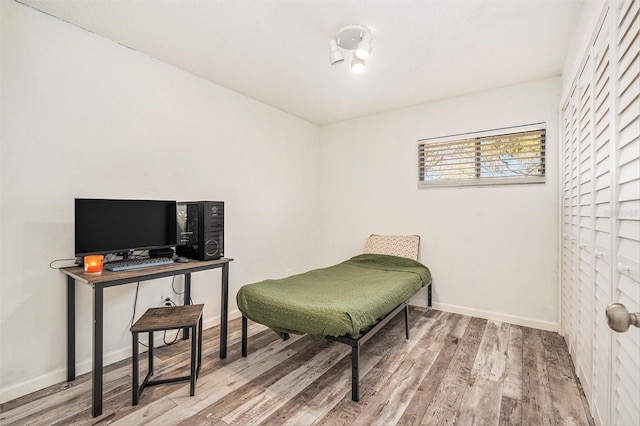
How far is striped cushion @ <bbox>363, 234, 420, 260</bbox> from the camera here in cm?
347

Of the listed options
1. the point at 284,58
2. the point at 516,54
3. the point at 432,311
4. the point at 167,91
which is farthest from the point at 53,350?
the point at 516,54

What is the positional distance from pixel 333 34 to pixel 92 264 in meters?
2.20

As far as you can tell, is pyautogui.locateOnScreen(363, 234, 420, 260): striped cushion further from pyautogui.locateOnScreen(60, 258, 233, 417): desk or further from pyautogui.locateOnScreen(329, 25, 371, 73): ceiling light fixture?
pyautogui.locateOnScreen(329, 25, 371, 73): ceiling light fixture

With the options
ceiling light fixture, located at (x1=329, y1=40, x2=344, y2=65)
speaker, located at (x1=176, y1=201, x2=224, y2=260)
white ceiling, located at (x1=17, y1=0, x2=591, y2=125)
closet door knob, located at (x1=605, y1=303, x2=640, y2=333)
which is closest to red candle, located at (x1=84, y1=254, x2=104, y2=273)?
speaker, located at (x1=176, y1=201, x2=224, y2=260)

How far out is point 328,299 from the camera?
215 centimetres

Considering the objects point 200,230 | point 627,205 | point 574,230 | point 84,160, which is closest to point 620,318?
point 627,205

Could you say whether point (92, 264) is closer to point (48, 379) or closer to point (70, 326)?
point (70, 326)

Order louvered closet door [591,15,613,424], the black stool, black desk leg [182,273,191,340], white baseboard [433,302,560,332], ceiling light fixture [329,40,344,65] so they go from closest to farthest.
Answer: louvered closet door [591,15,613,424], the black stool, ceiling light fixture [329,40,344,65], black desk leg [182,273,191,340], white baseboard [433,302,560,332]

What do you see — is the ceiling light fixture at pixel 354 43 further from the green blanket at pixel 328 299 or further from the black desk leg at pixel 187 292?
the black desk leg at pixel 187 292

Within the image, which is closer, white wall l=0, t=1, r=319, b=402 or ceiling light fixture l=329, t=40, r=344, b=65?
white wall l=0, t=1, r=319, b=402

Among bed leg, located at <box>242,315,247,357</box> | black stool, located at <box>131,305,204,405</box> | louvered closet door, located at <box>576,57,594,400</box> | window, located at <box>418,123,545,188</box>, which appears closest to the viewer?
louvered closet door, located at <box>576,57,594,400</box>

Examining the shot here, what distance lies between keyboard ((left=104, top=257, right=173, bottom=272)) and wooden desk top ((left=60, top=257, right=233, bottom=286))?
0.04 metres

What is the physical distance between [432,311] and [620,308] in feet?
9.36

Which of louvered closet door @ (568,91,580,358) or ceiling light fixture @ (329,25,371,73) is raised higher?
ceiling light fixture @ (329,25,371,73)
